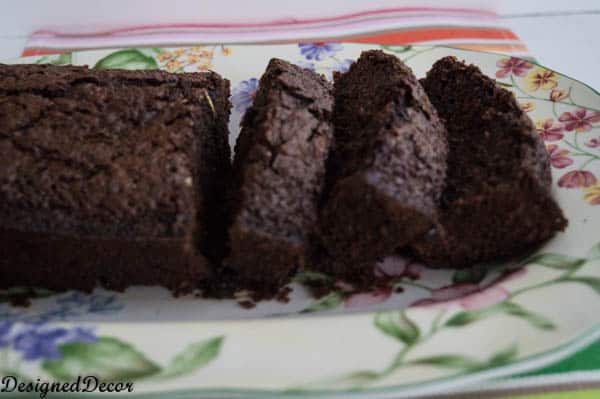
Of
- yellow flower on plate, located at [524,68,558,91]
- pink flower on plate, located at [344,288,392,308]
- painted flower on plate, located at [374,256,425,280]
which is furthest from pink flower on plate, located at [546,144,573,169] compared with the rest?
pink flower on plate, located at [344,288,392,308]

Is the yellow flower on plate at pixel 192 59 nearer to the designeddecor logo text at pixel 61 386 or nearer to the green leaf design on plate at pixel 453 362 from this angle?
the designeddecor logo text at pixel 61 386

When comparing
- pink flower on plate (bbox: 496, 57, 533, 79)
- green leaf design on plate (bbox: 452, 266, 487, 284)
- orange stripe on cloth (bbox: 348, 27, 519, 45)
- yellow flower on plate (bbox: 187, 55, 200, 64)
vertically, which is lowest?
green leaf design on plate (bbox: 452, 266, 487, 284)

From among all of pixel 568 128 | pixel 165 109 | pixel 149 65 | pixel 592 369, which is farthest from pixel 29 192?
pixel 568 128

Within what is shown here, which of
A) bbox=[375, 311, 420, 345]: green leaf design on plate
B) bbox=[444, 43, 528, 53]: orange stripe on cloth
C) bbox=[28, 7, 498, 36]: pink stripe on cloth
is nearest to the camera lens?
bbox=[375, 311, 420, 345]: green leaf design on plate

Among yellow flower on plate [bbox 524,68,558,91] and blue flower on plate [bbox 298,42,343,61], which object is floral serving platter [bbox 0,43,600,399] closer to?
yellow flower on plate [bbox 524,68,558,91]

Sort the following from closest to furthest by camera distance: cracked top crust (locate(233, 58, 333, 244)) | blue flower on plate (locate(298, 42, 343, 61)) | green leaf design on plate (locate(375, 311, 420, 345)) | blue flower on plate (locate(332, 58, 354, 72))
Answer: green leaf design on plate (locate(375, 311, 420, 345)), cracked top crust (locate(233, 58, 333, 244)), blue flower on plate (locate(332, 58, 354, 72)), blue flower on plate (locate(298, 42, 343, 61))

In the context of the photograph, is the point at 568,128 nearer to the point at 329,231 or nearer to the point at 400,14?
the point at 329,231

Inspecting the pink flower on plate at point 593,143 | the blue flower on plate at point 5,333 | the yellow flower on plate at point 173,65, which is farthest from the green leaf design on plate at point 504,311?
the yellow flower on plate at point 173,65
